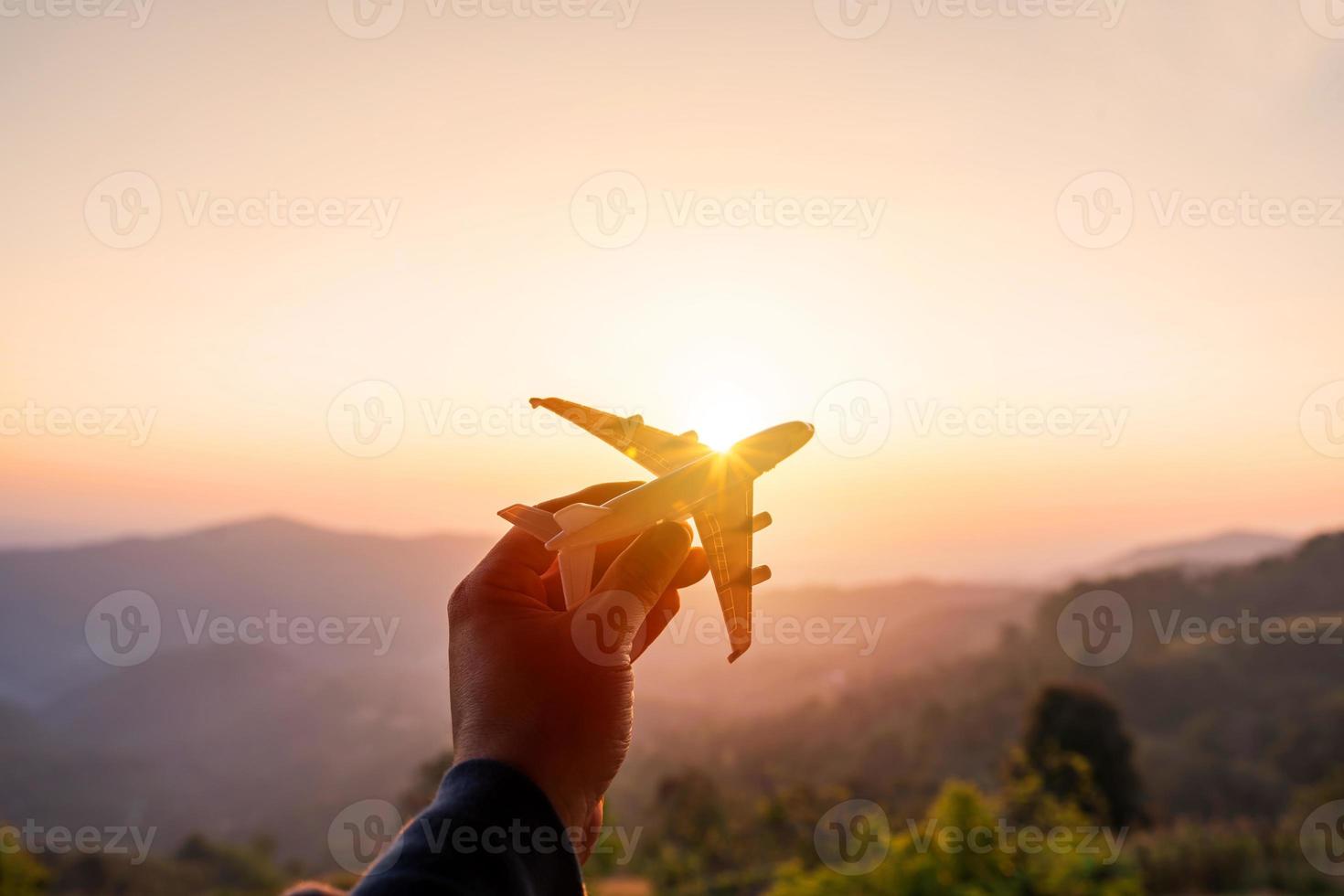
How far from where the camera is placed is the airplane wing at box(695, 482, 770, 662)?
12.8 feet

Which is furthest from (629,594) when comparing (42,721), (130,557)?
(130,557)

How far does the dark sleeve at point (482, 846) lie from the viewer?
1523 millimetres

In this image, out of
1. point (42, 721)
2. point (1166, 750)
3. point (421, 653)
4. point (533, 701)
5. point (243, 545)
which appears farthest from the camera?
point (243, 545)

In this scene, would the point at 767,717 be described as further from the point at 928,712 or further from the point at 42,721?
the point at 42,721

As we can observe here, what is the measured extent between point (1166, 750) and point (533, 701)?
36.7 meters

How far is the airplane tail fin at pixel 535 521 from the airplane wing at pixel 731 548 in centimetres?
104

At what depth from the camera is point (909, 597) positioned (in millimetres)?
55094
